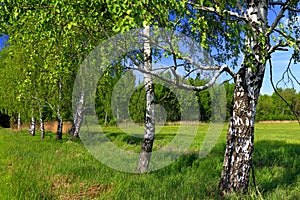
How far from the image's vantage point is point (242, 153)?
7309 millimetres

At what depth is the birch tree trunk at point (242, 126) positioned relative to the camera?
23.9 ft

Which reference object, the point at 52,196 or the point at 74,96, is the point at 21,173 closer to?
the point at 52,196

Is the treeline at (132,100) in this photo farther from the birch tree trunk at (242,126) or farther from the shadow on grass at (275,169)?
the shadow on grass at (275,169)

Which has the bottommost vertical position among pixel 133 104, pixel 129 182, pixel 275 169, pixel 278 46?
pixel 275 169

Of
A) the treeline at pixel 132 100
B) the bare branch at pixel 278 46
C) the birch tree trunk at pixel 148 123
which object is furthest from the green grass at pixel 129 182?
the bare branch at pixel 278 46

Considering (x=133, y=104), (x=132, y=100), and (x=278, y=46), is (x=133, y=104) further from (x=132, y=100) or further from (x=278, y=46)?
(x=278, y=46)

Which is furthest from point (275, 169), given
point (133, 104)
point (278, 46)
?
point (133, 104)

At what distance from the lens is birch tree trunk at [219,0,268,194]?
7285 mm

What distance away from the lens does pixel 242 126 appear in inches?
287

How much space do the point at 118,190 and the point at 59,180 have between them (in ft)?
7.82

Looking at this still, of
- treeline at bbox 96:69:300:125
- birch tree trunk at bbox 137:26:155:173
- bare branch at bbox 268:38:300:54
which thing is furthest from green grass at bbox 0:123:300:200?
bare branch at bbox 268:38:300:54

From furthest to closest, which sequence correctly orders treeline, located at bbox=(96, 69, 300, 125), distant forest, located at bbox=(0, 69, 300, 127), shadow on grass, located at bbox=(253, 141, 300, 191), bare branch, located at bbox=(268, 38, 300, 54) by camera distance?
1. distant forest, located at bbox=(0, 69, 300, 127)
2. treeline, located at bbox=(96, 69, 300, 125)
3. shadow on grass, located at bbox=(253, 141, 300, 191)
4. bare branch, located at bbox=(268, 38, 300, 54)

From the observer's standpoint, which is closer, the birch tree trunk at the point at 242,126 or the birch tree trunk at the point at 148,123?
the birch tree trunk at the point at 242,126

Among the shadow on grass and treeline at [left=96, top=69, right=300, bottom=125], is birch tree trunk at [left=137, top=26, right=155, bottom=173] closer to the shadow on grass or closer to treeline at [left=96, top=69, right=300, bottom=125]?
treeline at [left=96, top=69, right=300, bottom=125]
